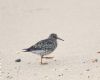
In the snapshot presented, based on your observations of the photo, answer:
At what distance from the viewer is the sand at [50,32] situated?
39.0ft

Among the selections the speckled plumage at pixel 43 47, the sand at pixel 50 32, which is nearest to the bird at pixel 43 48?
the speckled plumage at pixel 43 47

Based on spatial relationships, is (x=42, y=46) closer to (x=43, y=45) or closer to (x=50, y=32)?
(x=43, y=45)

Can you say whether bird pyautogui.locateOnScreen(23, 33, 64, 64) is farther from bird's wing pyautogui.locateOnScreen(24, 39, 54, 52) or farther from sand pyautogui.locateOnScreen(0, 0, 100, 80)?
sand pyautogui.locateOnScreen(0, 0, 100, 80)

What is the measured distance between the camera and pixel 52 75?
11516 mm

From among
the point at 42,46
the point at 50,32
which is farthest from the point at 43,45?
the point at 50,32

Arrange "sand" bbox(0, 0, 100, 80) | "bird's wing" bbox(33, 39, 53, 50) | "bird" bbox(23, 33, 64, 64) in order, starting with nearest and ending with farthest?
1. "sand" bbox(0, 0, 100, 80)
2. "bird" bbox(23, 33, 64, 64)
3. "bird's wing" bbox(33, 39, 53, 50)

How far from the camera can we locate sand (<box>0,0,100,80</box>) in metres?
11.9

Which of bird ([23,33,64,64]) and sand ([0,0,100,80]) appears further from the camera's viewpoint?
bird ([23,33,64,64])

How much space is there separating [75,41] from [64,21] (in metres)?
2.74

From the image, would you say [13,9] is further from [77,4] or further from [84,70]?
[84,70]

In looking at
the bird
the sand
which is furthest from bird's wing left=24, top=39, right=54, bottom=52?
the sand

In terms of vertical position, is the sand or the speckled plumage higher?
the speckled plumage

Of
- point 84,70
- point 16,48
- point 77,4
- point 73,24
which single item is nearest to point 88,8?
point 77,4

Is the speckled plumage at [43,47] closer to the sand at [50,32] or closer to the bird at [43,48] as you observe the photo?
the bird at [43,48]
